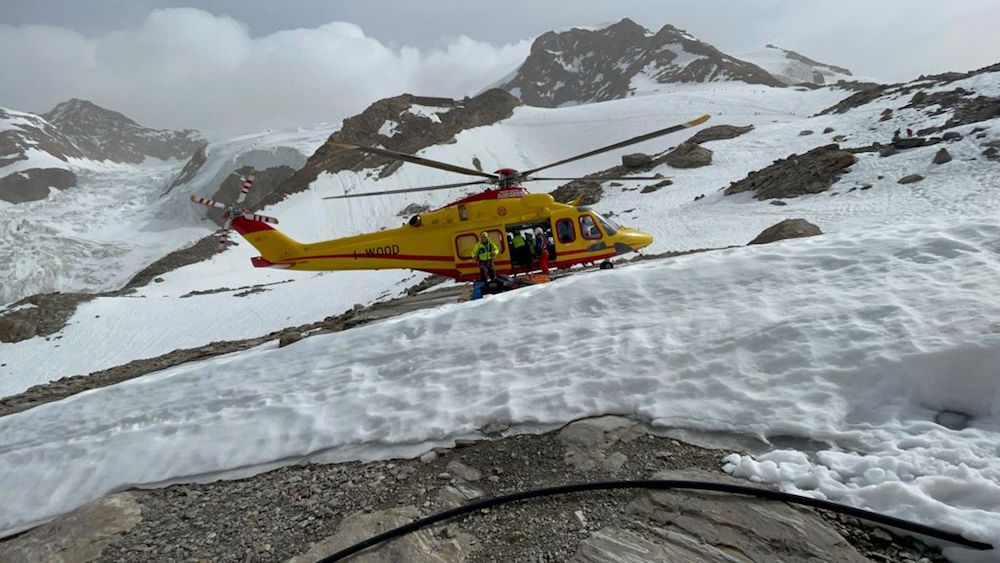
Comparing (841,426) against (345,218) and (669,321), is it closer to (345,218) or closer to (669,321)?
(669,321)

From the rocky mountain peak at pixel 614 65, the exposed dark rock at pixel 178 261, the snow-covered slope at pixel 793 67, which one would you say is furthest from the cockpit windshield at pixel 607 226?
the snow-covered slope at pixel 793 67

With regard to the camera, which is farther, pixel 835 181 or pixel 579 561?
pixel 835 181

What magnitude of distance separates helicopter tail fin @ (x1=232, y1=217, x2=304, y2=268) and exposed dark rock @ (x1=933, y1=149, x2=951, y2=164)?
81.4ft

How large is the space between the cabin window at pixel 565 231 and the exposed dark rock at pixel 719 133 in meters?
36.4

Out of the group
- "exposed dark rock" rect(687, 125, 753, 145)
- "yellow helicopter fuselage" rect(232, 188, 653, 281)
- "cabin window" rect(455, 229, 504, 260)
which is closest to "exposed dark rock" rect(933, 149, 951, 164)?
"yellow helicopter fuselage" rect(232, 188, 653, 281)

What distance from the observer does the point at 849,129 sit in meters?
31.8

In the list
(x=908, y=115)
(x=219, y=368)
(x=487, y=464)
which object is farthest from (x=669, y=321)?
(x=908, y=115)

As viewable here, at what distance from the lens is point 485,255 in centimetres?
1108

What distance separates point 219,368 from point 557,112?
71301mm

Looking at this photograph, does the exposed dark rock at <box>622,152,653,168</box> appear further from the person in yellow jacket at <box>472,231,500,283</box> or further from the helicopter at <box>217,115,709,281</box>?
the person in yellow jacket at <box>472,231,500,283</box>

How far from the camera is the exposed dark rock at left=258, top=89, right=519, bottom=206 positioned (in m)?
59.1

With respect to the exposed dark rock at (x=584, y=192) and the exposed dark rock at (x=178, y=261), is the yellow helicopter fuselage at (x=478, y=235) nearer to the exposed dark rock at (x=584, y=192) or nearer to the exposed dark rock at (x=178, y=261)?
the exposed dark rock at (x=584, y=192)

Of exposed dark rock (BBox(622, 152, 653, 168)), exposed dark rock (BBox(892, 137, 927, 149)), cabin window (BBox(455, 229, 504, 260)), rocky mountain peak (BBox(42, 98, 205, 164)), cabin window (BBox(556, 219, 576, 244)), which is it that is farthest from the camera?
rocky mountain peak (BBox(42, 98, 205, 164))

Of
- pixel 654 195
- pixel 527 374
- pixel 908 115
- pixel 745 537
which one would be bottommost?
pixel 745 537
